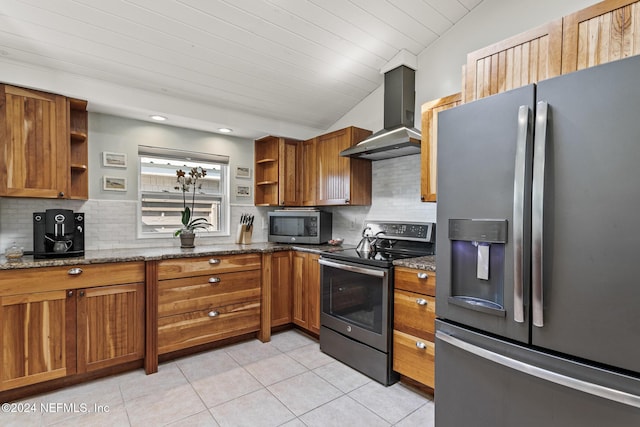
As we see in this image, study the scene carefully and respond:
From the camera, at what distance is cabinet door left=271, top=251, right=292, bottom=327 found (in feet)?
10.8

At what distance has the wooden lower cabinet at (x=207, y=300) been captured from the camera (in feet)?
8.62

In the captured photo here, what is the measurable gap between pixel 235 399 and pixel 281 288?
4.18ft

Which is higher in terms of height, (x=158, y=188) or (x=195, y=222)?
(x=158, y=188)

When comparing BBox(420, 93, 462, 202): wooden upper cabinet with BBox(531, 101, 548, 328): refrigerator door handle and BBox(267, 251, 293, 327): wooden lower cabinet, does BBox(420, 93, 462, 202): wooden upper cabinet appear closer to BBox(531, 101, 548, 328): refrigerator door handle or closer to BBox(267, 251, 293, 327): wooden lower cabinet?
BBox(531, 101, 548, 328): refrigerator door handle

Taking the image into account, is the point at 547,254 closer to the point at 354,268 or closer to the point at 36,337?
the point at 354,268

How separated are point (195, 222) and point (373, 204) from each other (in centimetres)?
201

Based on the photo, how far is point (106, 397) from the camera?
2184 mm

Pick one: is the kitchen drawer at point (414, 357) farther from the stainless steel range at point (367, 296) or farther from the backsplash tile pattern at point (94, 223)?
the backsplash tile pattern at point (94, 223)

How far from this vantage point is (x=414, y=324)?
7.17 ft

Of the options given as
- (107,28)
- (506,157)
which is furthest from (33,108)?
(506,157)

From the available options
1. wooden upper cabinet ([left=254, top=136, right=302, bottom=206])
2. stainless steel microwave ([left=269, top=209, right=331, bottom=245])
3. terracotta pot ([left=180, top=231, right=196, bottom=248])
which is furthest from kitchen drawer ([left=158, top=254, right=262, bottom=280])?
wooden upper cabinet ([left=254, top=136, right=302, bottom=206])

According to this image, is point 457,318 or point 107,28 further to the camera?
point 107,28

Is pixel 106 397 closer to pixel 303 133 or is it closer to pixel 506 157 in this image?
pixel 506 157

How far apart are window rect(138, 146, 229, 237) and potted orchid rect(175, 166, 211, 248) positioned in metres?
0.02
